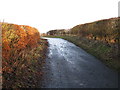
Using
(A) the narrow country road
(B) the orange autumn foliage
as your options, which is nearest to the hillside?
(A) the narrow country road

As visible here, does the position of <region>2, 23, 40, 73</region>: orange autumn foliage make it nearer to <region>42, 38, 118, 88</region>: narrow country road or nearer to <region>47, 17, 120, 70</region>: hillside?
<region>42, 38, 118, 88</region>: narrow country road

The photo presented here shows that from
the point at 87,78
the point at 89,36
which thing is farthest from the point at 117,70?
the point at 89,36

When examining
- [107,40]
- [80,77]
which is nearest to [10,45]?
[80,77]

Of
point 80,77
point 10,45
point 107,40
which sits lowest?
point 80,77

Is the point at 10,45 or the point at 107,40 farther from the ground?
the point at 107,40

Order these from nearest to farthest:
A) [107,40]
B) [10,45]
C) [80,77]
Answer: [80,77] < [10,45] < [107,40]

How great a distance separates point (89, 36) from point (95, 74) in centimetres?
1134

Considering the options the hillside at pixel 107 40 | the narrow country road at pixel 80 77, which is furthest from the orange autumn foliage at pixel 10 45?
the hillside at pixel 107 40

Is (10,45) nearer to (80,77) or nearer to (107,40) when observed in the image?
(80,77)

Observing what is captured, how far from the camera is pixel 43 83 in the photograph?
6.41 m

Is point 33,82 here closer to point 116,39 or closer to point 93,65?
point 93,65

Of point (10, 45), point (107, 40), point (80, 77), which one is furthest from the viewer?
point (107, 40)

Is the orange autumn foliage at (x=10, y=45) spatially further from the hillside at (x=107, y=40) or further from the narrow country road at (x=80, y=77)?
the hillside at (x=107, y=40)

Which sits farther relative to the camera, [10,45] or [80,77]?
[10,45]
